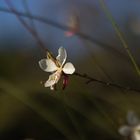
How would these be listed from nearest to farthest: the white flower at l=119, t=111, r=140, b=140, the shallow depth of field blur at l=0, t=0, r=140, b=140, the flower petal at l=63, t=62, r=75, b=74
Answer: the flower petal at l=63, t=62, r=75, b=74, the white flower at l=119, t=111, r=140, b=140, the shallow depth of field blur at l=0, t=0, r=140, b=140

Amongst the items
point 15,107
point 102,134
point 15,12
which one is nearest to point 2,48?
point 15,107

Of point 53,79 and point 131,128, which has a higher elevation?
point 131,128

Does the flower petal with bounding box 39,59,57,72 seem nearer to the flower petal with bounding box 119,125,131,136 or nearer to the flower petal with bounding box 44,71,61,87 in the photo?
the flower petal with bounding box 44,71,61,87

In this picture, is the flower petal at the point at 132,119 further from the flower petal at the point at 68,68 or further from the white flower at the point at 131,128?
the flower petal at the point at 68,68

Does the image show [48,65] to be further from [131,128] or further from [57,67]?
[131,128]

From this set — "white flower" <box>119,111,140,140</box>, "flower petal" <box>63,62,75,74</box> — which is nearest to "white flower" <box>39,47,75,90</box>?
"flower petal" <box>63,62,75,74</box>

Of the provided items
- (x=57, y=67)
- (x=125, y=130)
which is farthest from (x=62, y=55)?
(x=125, y=130)

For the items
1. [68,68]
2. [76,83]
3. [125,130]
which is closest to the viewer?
[68,68]
